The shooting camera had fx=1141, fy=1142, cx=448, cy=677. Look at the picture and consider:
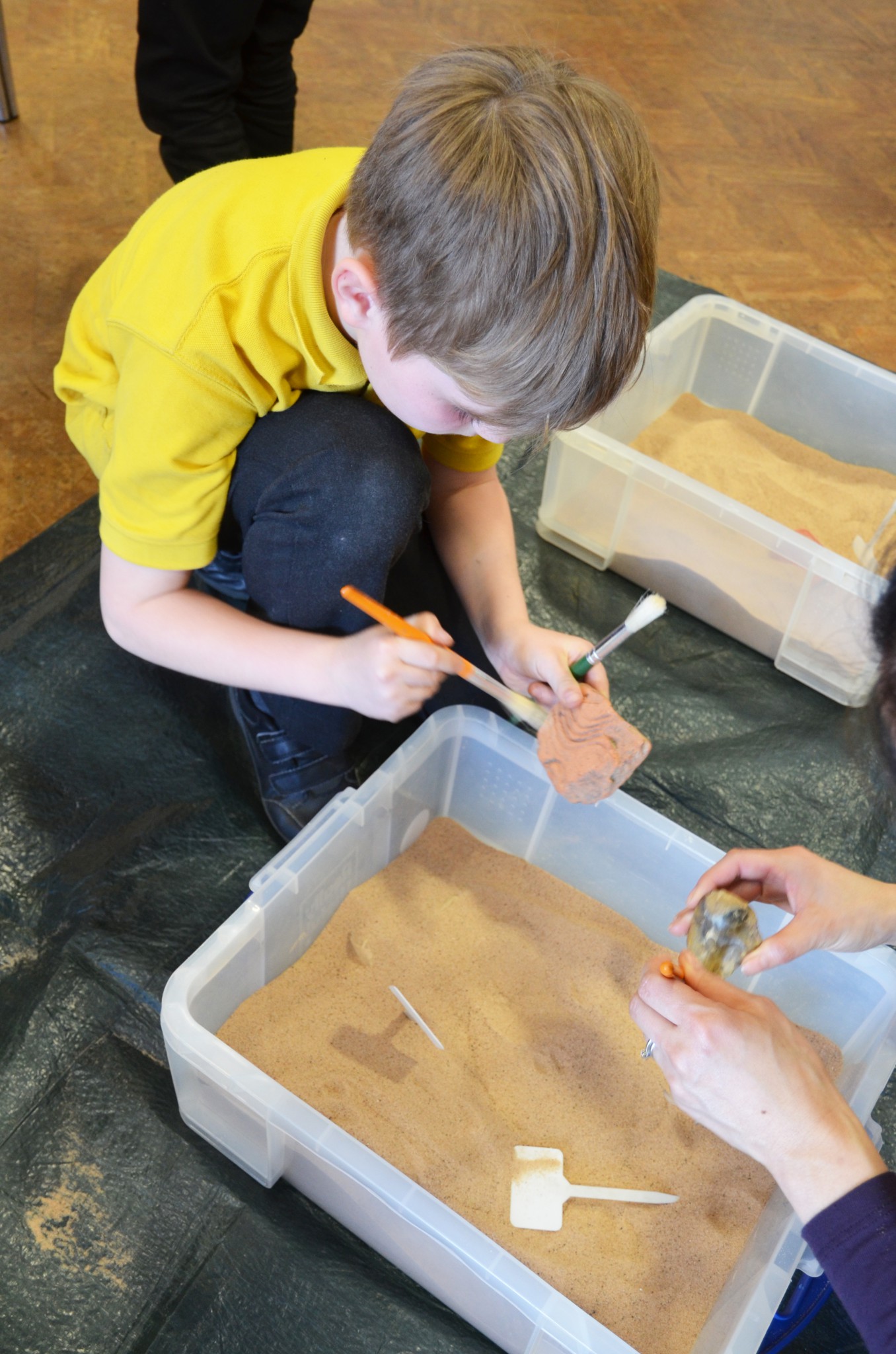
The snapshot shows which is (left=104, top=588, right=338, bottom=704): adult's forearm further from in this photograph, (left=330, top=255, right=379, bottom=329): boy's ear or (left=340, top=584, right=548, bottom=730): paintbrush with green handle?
(left=330, top=255, right=379, bottom=329): boy's ear

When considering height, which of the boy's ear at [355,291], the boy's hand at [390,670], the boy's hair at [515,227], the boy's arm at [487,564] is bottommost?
the boy's arm at [487,564]

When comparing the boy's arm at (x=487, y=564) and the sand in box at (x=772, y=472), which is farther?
the sand in box at (x=772, y=472)

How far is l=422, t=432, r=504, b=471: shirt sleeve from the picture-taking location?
1285mm

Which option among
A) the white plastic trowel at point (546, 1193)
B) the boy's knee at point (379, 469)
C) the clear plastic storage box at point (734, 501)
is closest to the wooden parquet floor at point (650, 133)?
the clear plastic storage box at point (734, 501)

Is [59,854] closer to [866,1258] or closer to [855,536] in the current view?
[866,1258]

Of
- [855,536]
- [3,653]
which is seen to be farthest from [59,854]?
[855,536]

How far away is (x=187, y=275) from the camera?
3.27 ft

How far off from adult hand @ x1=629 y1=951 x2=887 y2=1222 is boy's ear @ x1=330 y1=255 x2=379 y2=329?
59 cm

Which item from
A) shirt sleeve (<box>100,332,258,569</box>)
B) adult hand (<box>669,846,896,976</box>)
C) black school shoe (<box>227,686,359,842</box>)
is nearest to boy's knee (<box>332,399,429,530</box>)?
shirt sleeve (<box>100,332,258,569</box>)

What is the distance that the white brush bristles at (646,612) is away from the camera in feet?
3.19

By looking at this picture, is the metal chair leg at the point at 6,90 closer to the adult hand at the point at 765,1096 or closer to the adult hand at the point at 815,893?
the adult hand at the point at 815,893

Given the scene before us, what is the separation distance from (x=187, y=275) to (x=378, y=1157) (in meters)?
0.76

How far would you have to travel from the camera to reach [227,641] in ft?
3.63

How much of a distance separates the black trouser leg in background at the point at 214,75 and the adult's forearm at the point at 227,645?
40.0 inches
